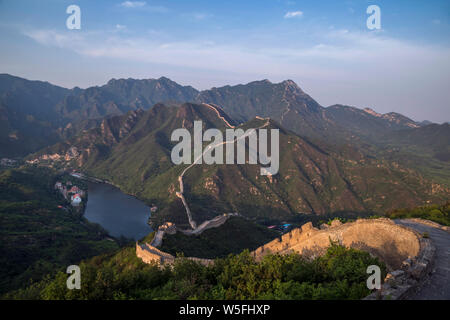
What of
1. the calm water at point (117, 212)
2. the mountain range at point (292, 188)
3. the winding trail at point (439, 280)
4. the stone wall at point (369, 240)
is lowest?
the calm water at point (117, 212)

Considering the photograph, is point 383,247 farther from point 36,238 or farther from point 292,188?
point 292,188

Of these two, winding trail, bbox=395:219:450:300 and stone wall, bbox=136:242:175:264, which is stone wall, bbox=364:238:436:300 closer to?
winding trail, bbox=395:219:450:300

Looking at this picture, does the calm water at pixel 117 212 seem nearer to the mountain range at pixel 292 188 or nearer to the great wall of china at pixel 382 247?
the mountain range at pixel 292 188

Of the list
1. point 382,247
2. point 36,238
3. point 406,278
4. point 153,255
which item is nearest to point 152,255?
point 153,255

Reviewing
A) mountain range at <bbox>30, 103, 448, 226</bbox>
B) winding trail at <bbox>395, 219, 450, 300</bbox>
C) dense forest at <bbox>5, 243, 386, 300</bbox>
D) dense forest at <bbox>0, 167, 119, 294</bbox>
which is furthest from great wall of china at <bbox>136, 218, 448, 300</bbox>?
mountain range at <bbox>30, 103, 448, 226</bbox>

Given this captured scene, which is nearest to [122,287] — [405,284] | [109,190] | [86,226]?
[405,284]

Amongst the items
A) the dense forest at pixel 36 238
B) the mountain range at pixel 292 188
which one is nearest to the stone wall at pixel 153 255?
the dense forest at pixel 36 238
